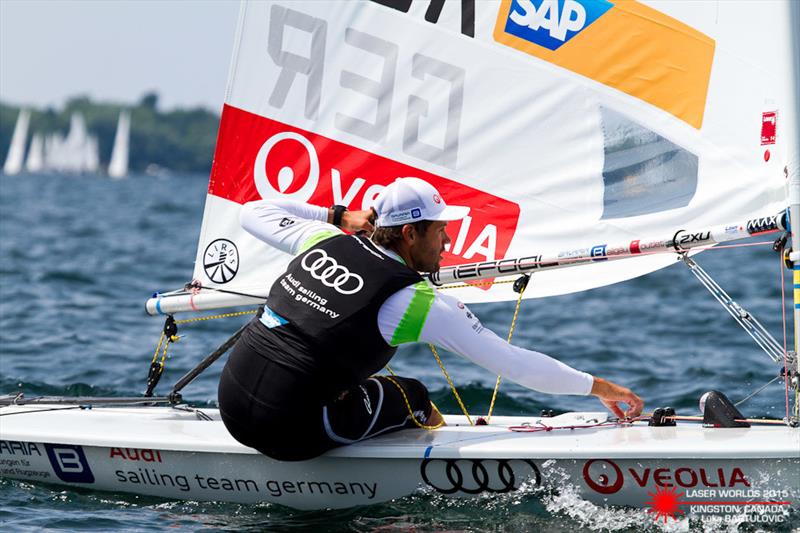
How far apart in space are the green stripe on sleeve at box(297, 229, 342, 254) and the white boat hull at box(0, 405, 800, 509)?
605mm

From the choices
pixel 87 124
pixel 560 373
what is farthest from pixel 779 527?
pixel 87 124

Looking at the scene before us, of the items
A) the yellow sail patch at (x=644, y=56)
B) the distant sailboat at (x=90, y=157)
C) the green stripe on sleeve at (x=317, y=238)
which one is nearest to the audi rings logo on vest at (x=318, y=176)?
the yellow sail patch at (x=644, y=56)

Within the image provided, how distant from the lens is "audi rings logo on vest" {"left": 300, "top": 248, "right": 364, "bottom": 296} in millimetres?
3121

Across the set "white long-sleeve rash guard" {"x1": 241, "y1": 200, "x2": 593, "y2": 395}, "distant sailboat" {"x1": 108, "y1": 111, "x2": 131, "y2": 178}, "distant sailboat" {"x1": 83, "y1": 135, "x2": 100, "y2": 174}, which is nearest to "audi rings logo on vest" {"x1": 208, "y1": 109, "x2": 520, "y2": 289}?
"white long-sleeve rash guard" {"x1": 241, "y1": 200, "x2": 593, "y2": 395}

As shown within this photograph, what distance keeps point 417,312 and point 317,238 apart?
48 centimetres

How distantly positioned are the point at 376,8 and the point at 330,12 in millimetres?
165

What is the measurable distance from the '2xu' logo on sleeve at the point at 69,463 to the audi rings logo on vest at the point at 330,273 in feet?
3.45

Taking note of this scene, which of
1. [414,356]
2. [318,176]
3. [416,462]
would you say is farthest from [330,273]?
[414,356]

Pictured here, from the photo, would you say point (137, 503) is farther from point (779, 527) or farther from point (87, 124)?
point (87, 124)

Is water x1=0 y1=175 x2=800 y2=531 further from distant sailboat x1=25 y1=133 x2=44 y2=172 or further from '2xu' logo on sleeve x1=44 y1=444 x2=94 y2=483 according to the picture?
distant sailboat x1=25 y1=133 x2=44 y2=172

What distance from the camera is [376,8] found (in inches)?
159

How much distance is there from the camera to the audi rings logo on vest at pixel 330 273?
10.2 ft

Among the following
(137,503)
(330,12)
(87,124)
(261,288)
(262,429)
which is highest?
(87,124)

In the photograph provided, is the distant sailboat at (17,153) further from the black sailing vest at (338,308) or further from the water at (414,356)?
the black sailing vest at (338,308)
